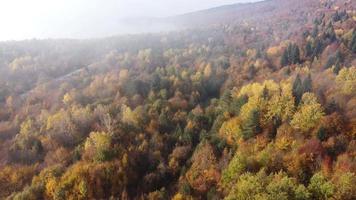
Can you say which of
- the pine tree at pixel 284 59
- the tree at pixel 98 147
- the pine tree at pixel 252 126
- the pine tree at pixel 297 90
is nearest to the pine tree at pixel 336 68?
the pine tree at pixel 297 90

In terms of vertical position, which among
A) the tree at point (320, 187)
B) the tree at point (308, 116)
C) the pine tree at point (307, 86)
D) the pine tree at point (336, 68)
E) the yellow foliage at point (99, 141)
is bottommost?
the tree at point (320, 187)

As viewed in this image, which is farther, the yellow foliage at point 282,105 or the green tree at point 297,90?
the green tree at point 297,90

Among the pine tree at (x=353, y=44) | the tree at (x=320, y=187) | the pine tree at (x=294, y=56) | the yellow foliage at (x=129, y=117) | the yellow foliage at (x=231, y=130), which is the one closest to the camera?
the tree at (x=320, y=187)

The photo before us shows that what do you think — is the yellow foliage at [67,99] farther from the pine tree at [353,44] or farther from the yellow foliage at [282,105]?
the pine tree at [353,44]

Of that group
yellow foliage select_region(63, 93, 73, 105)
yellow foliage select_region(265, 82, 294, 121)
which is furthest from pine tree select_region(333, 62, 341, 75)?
yellow foliage select_region(63, 93, 73, 105)

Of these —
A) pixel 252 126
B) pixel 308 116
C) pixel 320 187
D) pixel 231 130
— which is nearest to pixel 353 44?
pixel 308 116

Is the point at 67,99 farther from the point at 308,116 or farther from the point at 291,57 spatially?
the point at 291,57

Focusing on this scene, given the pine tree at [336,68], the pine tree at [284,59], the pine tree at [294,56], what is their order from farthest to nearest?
the pine tree at [284,59]
the pine tree at [294,56]
the pine tree at [336,68]

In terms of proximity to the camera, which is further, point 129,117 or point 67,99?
point 67,99

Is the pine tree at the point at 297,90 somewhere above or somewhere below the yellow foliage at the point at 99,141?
above

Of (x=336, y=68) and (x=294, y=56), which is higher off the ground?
(x=336, y=68)

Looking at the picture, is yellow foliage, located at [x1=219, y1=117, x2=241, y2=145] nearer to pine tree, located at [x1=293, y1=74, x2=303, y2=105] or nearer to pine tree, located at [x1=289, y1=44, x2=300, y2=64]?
pine tree, located at [x1=293, y1=74, x2=303, y2=105]

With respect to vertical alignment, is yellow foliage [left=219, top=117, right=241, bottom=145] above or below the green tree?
below
